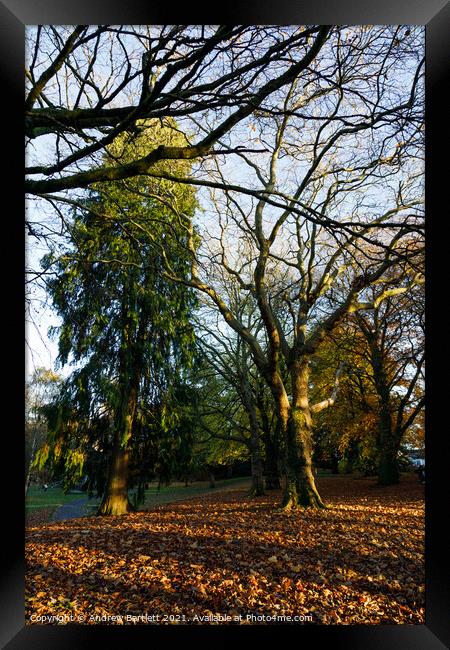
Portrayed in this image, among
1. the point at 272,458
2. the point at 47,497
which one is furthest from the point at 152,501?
the point at 272,458

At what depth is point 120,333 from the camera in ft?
18.4

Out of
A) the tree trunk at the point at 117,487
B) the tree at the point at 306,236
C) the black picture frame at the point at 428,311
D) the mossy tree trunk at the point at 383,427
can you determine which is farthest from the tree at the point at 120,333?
the mossy tree trunk at the point at 383,427

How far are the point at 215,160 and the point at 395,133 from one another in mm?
2162

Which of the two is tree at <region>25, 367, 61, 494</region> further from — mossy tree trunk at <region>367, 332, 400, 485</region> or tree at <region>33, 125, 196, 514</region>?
mossy tree trunk at <region>367, 332, 400, 485</region>

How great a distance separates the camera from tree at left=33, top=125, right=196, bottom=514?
15.6 ft

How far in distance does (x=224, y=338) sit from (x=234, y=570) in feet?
13.0

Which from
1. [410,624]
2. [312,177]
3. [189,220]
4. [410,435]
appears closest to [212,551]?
[410,624]

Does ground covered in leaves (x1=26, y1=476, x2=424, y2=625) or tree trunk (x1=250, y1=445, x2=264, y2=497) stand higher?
tree trunk (x1=250, y1=445, x2=264, y2=497)

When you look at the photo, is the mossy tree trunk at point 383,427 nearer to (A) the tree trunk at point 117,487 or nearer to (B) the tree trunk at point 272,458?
(B) the tree trunk at point 272,458

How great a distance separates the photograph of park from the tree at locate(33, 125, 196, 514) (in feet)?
0.09

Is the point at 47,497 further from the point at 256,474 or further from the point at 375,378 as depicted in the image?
the point at 375,378

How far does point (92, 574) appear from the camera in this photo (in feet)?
10.3

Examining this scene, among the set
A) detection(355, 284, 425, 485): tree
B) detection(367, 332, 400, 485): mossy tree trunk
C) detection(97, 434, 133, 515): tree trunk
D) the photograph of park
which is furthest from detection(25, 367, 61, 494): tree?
detection(367, 332, 400, 485): mossy tree trunk

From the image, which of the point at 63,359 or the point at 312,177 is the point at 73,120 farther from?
the point at 312,177
